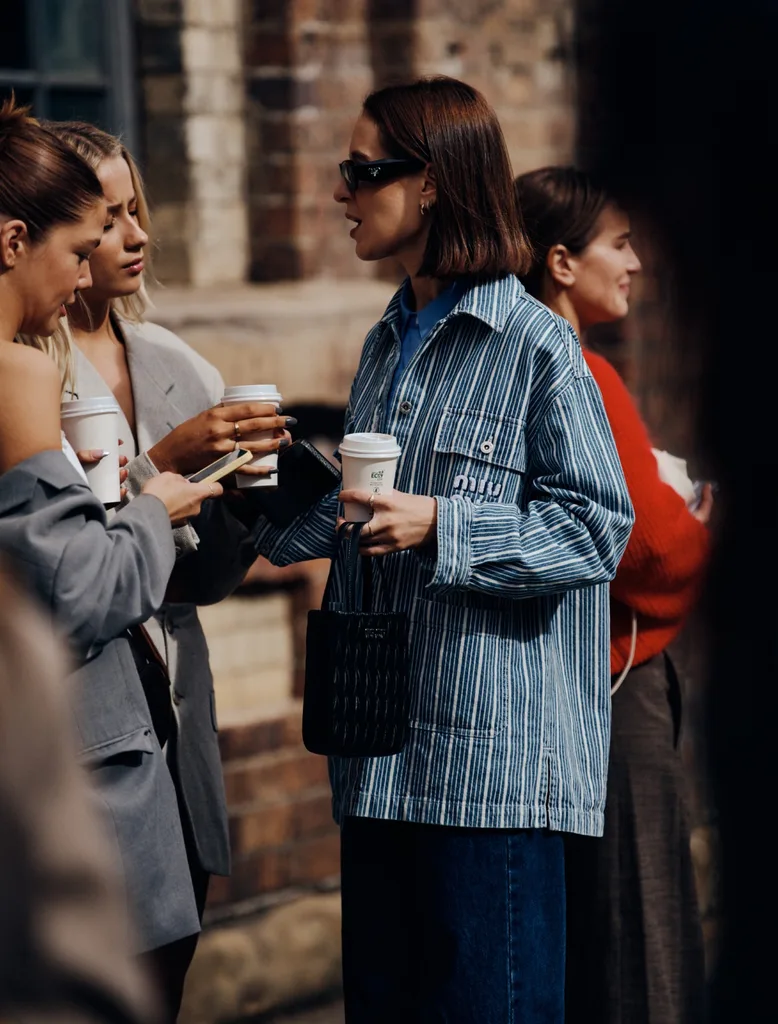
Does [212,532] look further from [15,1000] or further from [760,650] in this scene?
[760,650]

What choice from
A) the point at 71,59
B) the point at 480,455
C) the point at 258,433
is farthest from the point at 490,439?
the point at 71,59

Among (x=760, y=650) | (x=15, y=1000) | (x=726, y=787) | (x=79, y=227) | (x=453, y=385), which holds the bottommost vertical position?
(x=726, y=787)

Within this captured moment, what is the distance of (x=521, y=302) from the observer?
8.72ft

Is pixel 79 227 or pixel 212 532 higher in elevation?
pixel 79 227

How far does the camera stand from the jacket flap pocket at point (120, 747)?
2.38 meters

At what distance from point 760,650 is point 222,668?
2.01 m

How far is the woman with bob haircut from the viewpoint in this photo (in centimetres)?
254

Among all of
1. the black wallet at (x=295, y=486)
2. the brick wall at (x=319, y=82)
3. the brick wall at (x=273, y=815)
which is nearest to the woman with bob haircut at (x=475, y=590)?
the black wallet at (x=295, y=486)

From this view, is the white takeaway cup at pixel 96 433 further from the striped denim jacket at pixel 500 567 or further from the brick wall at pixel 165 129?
the brick wall at pixel 165 129

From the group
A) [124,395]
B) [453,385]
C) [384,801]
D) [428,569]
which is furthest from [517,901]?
Answer: [124,395]

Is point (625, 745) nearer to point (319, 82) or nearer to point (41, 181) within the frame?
point (41, 181)

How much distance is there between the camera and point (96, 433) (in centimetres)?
245

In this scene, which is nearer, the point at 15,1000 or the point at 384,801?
the point at 15,1000

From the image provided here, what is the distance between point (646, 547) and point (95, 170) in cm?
119
